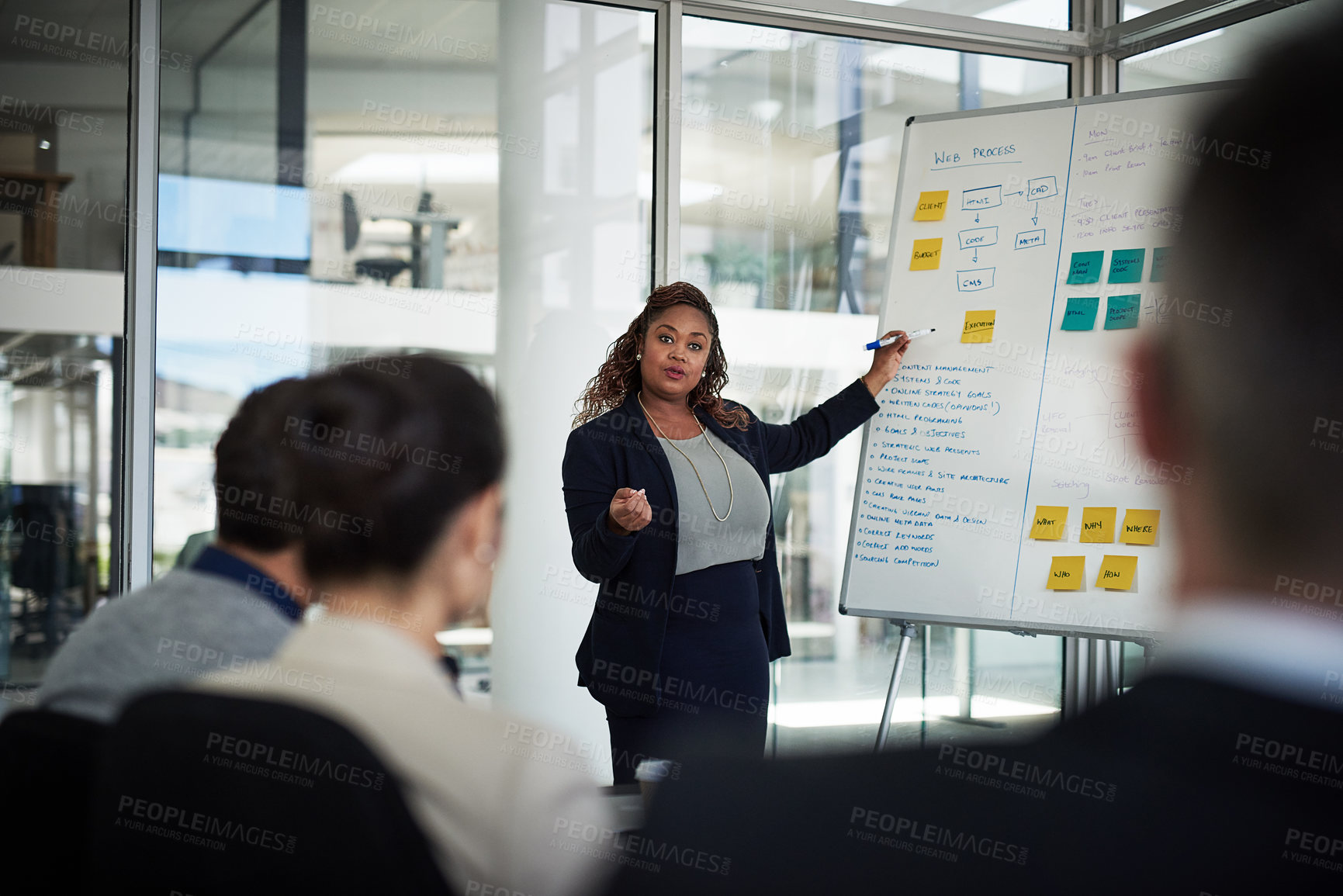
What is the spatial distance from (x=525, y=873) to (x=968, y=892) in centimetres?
46

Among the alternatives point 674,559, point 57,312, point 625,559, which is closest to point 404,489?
point 625,559

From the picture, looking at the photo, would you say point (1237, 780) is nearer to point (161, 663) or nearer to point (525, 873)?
point (525, 873)

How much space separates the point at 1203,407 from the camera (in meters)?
0.44

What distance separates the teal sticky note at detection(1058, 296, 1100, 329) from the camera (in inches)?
104

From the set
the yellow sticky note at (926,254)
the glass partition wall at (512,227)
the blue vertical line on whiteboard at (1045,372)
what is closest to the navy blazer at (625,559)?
the glass partition wall at (512,227)

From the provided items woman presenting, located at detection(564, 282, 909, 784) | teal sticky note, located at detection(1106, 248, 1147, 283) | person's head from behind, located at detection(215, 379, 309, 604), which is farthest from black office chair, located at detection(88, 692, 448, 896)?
teal sticky note, located at detection(1106, 248, 1147, 283)

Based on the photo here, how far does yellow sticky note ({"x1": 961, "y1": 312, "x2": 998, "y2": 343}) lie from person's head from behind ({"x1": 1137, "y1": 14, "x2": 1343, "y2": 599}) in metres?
2.36

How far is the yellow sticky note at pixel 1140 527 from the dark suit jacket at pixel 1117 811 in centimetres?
220

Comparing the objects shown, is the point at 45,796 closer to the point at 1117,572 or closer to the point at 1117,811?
the point at 1117,811

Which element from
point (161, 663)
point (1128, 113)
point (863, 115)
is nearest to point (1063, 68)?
point (863, 115)

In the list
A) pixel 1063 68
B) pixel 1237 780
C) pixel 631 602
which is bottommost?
pixel 631 602

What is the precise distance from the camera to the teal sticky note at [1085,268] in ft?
8.69

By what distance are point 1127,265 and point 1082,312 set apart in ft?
0.52

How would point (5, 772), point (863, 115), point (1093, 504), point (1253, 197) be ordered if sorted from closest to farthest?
point (1253, 197)
point (5, 772)
point (1093, 504)
point (863, 115)
